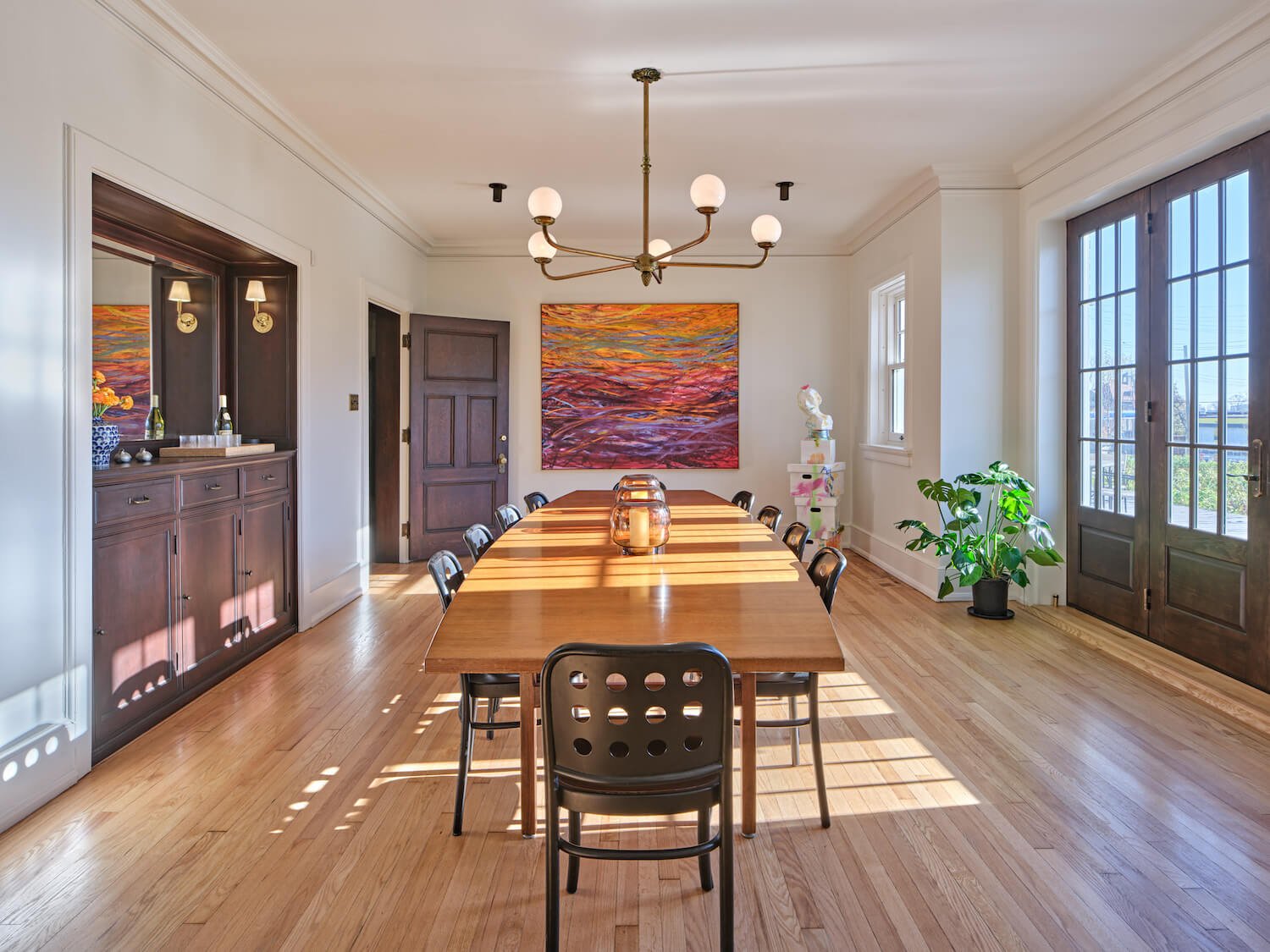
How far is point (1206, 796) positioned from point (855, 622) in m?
2.31

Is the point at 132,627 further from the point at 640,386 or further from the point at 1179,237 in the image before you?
the point at 640,386

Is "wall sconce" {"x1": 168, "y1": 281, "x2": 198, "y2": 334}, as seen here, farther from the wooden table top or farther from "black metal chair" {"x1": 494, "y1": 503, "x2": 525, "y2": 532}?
the wooden table top

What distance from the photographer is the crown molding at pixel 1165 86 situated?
129 inches

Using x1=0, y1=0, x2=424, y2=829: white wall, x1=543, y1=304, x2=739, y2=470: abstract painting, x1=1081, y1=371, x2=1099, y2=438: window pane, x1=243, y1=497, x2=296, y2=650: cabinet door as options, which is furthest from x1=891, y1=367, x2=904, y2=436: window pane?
x1=0, y1=0, x2=424, y2=829: white wall

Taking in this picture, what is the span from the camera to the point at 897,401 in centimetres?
684

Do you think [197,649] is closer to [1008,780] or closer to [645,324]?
[1008,780]

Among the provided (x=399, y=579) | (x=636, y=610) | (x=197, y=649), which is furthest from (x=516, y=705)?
(x=399, y=579)

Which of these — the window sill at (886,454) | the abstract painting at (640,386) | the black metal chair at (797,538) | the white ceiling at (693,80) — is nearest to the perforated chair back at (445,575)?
the black metal chair at (797,538)

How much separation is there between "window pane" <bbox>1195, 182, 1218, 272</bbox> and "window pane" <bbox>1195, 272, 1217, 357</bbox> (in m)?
0.07

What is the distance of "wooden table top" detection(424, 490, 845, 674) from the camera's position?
5.91 ft

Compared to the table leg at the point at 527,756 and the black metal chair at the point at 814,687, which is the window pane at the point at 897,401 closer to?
the black metal chair at the point at 814,687

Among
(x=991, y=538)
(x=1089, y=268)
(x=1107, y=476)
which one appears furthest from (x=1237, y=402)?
(x=991, y=538)

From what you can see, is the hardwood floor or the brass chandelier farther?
the brass chandelier

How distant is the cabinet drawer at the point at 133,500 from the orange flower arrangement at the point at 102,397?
1.31 ft
